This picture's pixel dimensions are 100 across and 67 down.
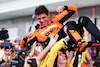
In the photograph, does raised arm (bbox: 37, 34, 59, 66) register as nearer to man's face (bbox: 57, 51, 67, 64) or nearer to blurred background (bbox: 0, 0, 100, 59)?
man's face (bbox: 57, 51, 67, 64)

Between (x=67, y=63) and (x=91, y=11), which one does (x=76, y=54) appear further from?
(x=91, y=11)

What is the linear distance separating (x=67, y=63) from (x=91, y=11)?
127 inches

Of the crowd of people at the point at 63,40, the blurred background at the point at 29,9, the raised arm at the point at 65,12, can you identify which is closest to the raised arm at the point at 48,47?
the crowd of people at the point at 63,40

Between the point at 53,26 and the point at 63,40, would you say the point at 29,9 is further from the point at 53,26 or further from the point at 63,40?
the point at 63,40

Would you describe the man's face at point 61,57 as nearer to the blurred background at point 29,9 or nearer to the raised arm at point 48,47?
the raised arm at point 48,47

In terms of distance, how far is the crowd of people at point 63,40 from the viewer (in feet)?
2.73

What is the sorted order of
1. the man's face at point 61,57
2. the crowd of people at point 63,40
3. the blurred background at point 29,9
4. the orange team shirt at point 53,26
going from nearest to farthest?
the crowd of people at point 63,40, the man's face at point 61,57, the orange team shirt at point 53,26, the blurred background at point 29,9

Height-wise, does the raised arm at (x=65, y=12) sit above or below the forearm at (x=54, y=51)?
above

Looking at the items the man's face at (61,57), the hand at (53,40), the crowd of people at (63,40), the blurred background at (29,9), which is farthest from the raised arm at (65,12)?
the blurred background at (29,9)

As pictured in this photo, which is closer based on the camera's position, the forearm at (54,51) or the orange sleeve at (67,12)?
the forearm at (54,51)

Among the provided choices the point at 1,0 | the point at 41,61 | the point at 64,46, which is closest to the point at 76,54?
the point at 64,46

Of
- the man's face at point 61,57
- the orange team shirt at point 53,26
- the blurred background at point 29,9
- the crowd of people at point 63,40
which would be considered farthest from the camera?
the blurred background at point 29,9

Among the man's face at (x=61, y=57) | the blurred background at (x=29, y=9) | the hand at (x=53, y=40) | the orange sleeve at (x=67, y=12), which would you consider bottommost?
the man's face at (x=61, y=57)

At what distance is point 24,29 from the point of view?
5.22m
